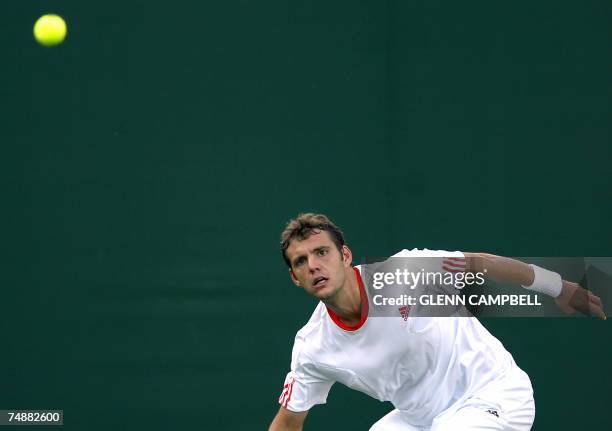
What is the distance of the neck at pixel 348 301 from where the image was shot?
377 cm

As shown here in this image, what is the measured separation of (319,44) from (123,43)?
105 centimetres

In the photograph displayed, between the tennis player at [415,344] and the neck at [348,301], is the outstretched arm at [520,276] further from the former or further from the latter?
the neck at [348,301]

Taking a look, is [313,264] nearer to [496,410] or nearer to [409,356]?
[409,356]

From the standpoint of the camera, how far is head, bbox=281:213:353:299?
147 inches

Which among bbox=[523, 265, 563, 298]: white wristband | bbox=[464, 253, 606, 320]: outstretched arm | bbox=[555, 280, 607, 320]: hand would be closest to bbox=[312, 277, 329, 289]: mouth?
bbox=[464, 253, 606, 320]: outstretched arm

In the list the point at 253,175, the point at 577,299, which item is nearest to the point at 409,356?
the point at 577,299

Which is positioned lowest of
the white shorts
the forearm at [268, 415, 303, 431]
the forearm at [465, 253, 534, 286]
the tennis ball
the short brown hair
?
the forearm at [268, 415, 303, 431]

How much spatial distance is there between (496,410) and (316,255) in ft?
2.96

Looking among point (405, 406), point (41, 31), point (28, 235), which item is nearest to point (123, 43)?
point (41, 31)

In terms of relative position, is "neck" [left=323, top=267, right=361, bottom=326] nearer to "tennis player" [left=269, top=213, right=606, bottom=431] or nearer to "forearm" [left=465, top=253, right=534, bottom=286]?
"tennis player" [left=269, top=213, right=606, bottom=431]

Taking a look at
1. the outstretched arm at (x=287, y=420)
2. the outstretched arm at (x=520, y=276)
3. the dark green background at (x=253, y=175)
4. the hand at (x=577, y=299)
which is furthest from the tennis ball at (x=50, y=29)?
the hand at (x=577, y=299)

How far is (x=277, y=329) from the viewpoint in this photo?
5328 millimetres

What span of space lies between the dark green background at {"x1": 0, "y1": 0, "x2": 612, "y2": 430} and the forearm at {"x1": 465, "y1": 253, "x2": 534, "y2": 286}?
1.52 m

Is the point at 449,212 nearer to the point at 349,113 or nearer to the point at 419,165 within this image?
the point at 419,165
